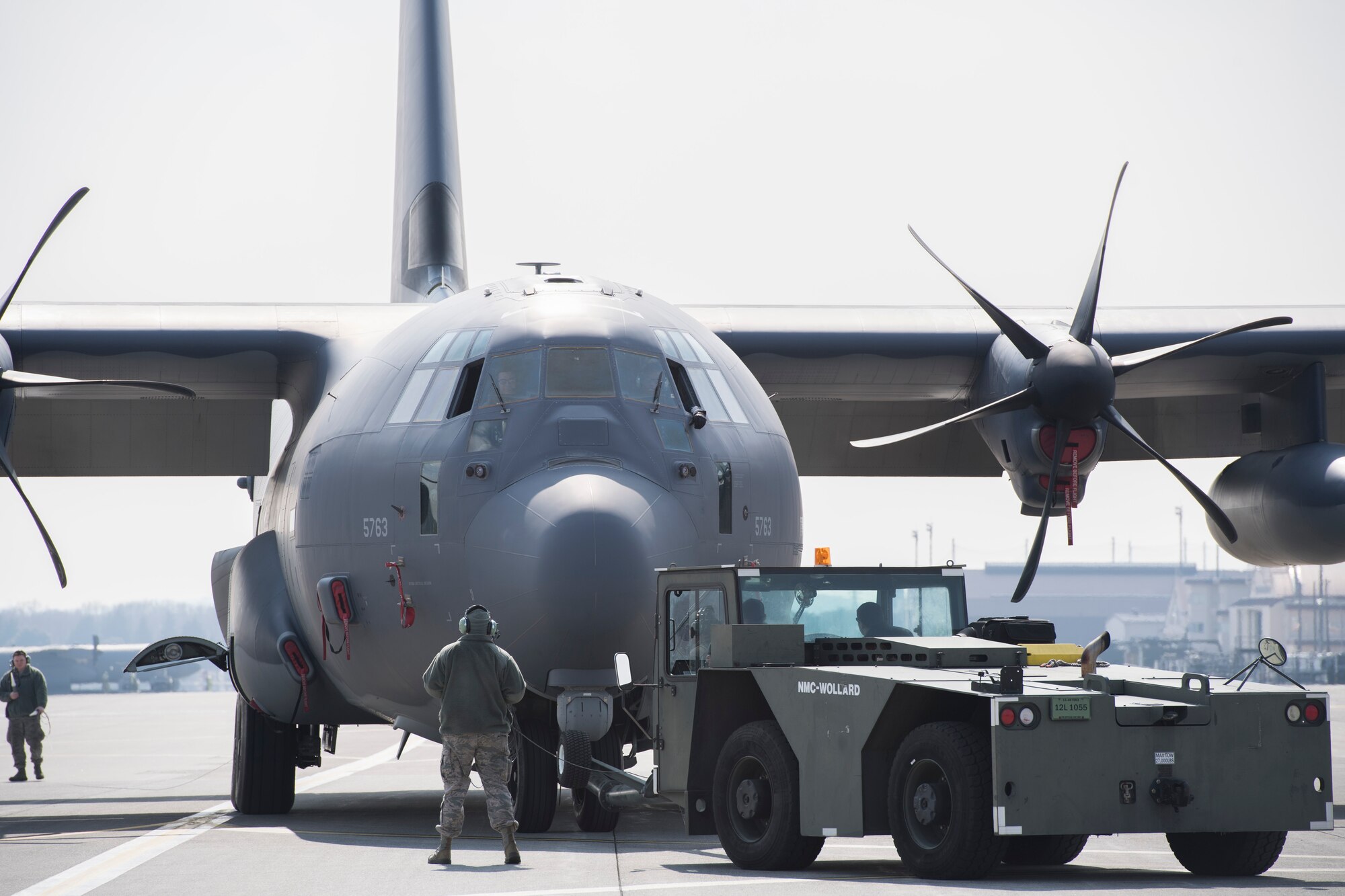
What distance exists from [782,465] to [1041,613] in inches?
5658

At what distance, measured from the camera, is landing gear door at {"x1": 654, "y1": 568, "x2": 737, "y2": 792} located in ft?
33.5

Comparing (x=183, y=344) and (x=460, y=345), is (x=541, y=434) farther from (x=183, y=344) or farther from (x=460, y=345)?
(x=183, y=344)

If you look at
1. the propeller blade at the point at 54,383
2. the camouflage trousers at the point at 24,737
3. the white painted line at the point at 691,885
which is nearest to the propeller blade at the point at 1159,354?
the white painted line at the point at 691,885

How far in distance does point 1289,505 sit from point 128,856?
12032 mm

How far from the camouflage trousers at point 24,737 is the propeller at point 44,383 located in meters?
6.27

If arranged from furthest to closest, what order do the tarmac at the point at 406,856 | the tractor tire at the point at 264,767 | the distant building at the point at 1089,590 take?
the distant building at the point at 1089,590 → the tractor tire at the point at 264,767 → the tarmac at the point at 406,856

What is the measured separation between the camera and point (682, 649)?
34.6ft

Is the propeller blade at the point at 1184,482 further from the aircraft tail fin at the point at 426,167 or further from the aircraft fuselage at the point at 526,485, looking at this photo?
the aircraft tail fin at the point at 426,167

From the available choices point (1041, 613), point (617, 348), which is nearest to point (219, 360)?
point (617, 348)

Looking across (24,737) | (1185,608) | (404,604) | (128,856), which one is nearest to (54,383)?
(404,604)

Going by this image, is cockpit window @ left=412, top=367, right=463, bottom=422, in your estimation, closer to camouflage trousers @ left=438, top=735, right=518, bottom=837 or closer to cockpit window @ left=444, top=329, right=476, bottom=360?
cockpit window @ left=444, top=329, right=476, bottom=360

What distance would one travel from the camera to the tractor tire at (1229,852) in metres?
8.80

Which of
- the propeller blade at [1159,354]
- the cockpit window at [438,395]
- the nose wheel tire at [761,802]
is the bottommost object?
the nose wheel tire at [761,802]

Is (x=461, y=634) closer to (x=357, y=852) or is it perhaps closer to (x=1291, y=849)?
(x=357, y=852)
